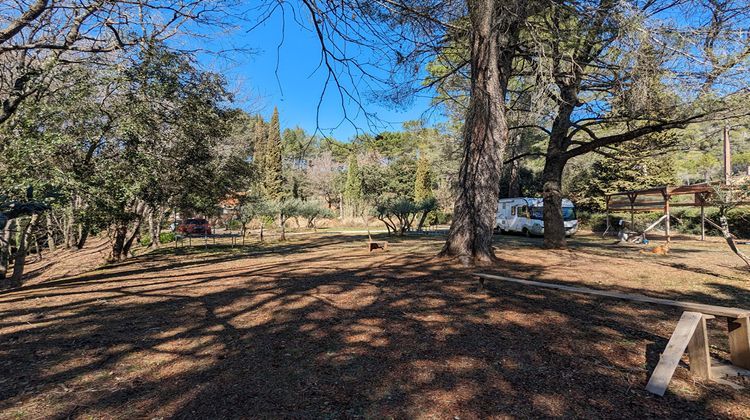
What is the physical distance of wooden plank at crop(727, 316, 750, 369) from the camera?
2871mm

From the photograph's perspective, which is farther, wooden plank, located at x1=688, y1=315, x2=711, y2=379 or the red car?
the red car

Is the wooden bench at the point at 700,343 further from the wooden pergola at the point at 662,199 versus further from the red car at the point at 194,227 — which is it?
the red car at the point at 194,227

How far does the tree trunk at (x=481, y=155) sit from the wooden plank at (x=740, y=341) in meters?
5.10

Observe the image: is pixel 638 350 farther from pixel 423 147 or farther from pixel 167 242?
pixel 423 147

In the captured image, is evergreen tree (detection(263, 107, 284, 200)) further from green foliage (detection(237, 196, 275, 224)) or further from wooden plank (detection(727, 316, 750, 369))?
wooden plank (detection(727, 316, 750, 369))

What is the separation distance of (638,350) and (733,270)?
22.8 ft

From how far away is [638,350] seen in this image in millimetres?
3322

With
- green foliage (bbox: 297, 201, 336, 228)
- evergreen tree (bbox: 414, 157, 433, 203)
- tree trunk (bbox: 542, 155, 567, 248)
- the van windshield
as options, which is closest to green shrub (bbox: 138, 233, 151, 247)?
green foliage (bbox: 297, 201, 336, 228)

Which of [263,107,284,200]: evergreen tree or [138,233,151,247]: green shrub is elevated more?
[263,107,284,200]: evergreen tree

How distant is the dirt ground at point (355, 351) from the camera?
2.48m

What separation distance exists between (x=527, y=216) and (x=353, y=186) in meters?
20.8

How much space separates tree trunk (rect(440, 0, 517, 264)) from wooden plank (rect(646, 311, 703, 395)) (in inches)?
204

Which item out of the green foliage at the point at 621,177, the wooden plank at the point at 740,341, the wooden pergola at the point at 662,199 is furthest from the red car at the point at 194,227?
the wooden plank at the point at 740,341

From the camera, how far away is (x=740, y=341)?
2.95m
